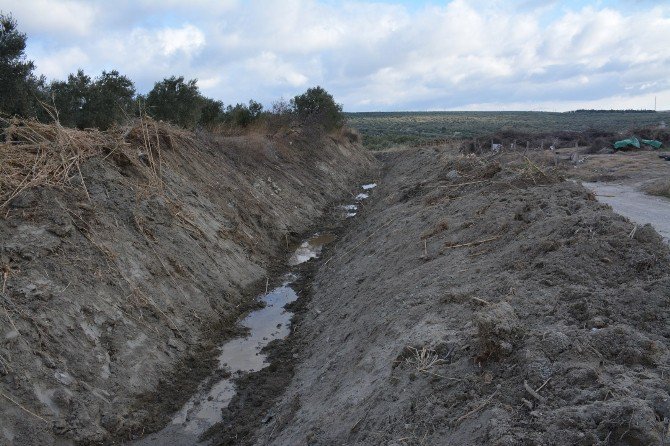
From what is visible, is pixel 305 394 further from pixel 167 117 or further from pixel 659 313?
pixel 167 117

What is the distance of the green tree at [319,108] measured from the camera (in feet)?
131

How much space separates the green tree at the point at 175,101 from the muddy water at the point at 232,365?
1271cm

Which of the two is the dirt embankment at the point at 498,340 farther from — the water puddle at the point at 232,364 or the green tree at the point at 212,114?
the green tree at the point at 212,114

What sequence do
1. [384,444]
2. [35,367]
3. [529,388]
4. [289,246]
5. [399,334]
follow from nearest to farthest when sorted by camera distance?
[529,388], [384,444], [35,367], [399,334], [289,246]

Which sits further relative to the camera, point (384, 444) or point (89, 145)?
point (89, 145)

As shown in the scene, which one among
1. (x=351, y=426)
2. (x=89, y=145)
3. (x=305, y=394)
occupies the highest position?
(x=89, y=145)

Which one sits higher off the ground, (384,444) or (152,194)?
(152,194)

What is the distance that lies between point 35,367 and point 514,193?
9.99 m

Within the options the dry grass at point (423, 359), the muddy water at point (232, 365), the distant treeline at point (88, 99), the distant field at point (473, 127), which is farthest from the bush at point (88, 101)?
the distant field at point (473, 127)

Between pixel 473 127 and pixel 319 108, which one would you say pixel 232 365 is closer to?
pixel 319 108

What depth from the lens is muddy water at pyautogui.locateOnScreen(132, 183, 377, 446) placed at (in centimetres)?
680

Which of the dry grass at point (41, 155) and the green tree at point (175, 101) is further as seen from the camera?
the green tree at point (175, 101)

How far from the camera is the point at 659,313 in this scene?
5457 mm

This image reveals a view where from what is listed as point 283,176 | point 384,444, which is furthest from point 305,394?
point 283,176
